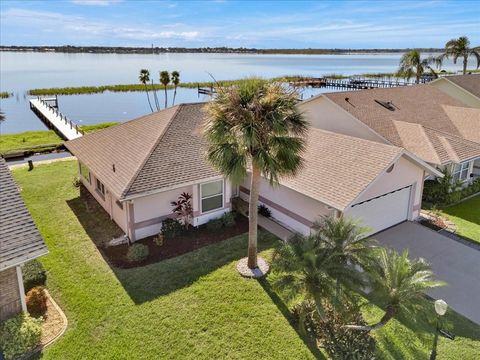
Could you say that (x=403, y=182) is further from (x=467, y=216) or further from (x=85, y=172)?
(x=85, y=172)

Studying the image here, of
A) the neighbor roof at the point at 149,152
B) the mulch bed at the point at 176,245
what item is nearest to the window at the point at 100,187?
the neighbor roof at the point at 149,152

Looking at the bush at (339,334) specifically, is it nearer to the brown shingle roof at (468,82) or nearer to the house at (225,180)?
the house at (225,180)

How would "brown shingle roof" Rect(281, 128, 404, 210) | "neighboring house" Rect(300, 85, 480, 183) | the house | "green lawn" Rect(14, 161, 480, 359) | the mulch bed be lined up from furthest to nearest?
"neighboring house" Rect(300, 85, 480, 183) → the house → the mulch bed → "brown shingle roof" Rect(281, 128, 404, 210) → "green lawn" Rect(14, 161, 480, 359)

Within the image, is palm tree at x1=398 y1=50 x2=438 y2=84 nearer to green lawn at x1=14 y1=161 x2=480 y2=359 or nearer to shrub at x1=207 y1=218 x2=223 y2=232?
green lawn at x1=14 y1=161 x2=480 y2=359

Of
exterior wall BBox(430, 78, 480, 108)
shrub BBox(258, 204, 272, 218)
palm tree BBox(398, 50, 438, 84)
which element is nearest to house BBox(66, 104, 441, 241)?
shrub BBox(258, 204, 272, 218)

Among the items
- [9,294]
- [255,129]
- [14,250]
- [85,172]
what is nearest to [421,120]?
[255,129]

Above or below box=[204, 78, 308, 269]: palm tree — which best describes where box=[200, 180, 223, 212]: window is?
below
